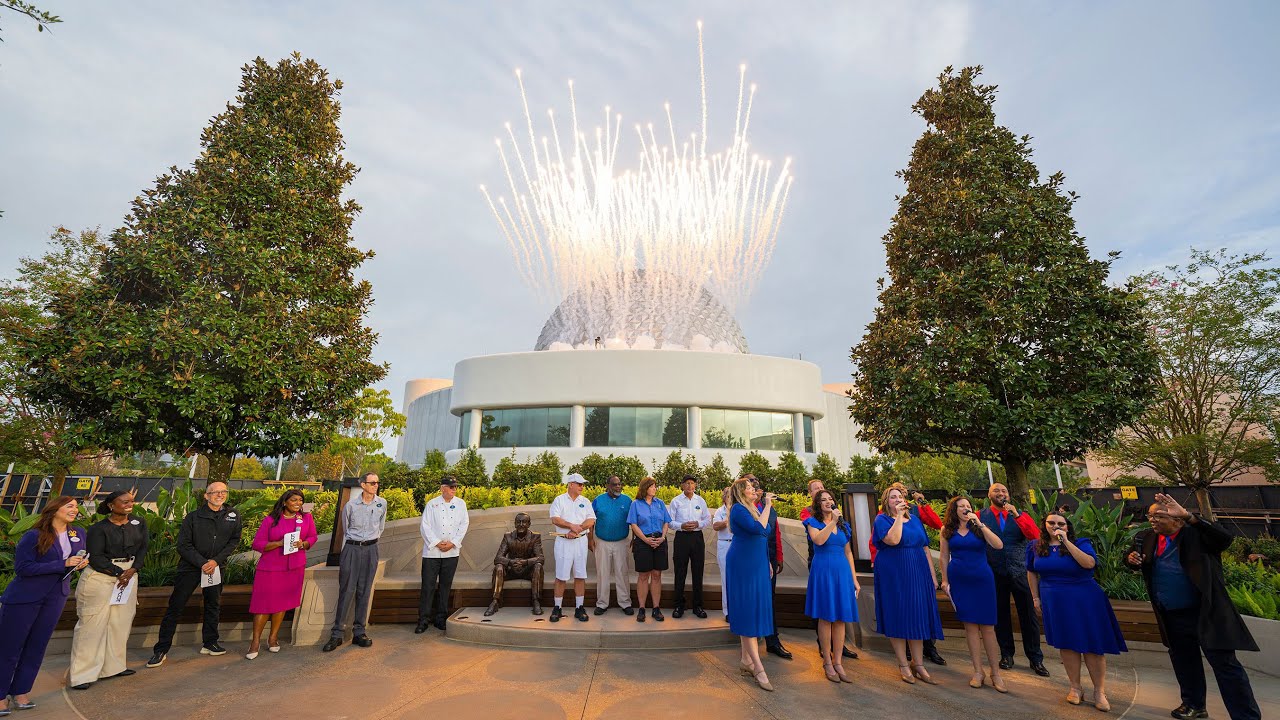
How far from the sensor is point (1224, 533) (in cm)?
470

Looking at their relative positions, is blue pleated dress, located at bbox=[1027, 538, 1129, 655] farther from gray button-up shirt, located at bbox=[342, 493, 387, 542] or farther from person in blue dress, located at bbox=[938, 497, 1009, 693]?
gray button-up shirt, located at bbox=[342, 493, 387, 542]

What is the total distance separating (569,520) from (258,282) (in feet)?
26.2

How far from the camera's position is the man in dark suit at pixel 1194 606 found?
4.45 m

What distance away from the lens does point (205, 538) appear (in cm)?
648

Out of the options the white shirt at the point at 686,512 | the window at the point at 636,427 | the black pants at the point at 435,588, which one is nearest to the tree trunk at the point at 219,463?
the black pants at the point at 435,588

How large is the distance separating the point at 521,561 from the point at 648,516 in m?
2.11

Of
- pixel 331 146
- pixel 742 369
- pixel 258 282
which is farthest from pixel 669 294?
pixel 258 282

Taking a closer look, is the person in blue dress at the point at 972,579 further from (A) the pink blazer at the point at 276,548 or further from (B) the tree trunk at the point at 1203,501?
(B) the tree trunk at the point at 1203,501

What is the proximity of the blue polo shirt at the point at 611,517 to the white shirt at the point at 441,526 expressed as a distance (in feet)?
6.28

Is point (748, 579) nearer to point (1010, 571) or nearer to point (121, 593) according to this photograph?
point (1010, 571)

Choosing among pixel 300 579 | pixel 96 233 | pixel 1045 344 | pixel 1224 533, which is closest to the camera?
Result: pixel 1224 533

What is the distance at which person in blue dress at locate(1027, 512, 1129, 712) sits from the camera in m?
5.02

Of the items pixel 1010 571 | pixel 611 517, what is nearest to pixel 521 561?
pixel 611 517

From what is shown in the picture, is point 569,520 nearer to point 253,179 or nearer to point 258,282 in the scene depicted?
point 258,282
